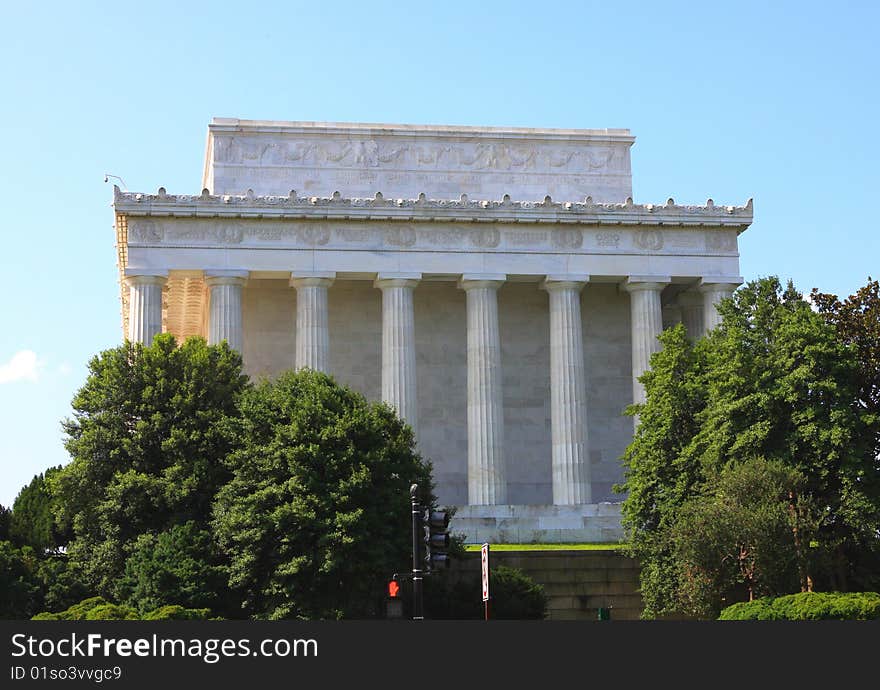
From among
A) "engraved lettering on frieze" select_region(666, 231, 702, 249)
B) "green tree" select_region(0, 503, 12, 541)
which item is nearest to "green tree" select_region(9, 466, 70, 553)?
"green tree" select_region(0, 503, 12, 541)

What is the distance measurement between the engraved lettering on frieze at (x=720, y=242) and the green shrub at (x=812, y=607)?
39.7m

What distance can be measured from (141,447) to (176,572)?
908cm

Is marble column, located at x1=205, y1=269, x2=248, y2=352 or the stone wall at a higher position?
marble column, located at x1=205, y1=269, x2=248, y2=352

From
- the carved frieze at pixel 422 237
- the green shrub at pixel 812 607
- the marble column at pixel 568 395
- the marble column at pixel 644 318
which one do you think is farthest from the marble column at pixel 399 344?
the green shrub at pixel 812 607

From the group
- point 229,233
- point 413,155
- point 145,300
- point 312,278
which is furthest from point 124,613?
point 413,155

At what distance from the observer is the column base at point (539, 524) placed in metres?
80.8

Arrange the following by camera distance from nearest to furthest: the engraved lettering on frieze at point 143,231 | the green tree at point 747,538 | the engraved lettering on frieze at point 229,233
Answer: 1. the green tree at point 747,538
2. the engraved lettering on frieze at point 143,231
3. the engraved lettering on frieze at point 229,233

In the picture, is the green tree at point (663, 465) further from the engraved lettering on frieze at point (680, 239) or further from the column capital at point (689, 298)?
the column capital at point (689, 298)

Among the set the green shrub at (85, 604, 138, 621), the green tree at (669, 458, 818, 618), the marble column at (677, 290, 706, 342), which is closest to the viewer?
the green shrub at (85, 604, 138, 621)

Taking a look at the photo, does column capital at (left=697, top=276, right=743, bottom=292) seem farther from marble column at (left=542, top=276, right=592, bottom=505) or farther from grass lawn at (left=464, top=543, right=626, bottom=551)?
grass lawn at (left=464, top=543, right=626, bottom=551)

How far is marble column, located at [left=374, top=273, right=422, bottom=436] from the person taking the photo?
90.1 metres

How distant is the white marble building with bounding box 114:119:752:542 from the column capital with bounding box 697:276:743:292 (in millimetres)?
120

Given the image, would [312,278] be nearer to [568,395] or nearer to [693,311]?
[568,395]

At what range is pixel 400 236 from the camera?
3622 inches
